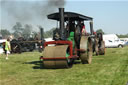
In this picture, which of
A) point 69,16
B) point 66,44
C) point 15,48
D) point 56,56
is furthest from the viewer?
point 15,48

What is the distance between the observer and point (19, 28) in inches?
6083

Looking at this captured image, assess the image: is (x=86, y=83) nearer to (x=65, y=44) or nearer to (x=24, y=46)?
(x=65, y=44)

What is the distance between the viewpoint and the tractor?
920cm

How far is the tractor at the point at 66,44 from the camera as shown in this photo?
920 centimetres

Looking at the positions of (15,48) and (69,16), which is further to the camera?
(15,48)

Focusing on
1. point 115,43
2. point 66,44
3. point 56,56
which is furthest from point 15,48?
point 115,43

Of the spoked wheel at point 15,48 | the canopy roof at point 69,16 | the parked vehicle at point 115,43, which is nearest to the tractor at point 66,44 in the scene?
the canopy roof at point 69,16

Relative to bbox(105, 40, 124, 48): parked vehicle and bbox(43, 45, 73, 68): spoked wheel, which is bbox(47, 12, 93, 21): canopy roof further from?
bbox(105, 40, 124, 48): parked vehicle

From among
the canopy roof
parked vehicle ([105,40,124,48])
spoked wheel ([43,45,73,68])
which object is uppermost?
the canopy roof

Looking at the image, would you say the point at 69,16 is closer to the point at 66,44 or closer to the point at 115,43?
the point at 66,44

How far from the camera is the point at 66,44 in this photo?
9.77m

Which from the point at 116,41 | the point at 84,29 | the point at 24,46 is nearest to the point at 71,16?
the point at 84,29

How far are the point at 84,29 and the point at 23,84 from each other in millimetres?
6101

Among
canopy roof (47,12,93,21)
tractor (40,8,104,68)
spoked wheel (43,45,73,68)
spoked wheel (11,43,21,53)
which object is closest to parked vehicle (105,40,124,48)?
spoked wheel (11,43,21,53)
